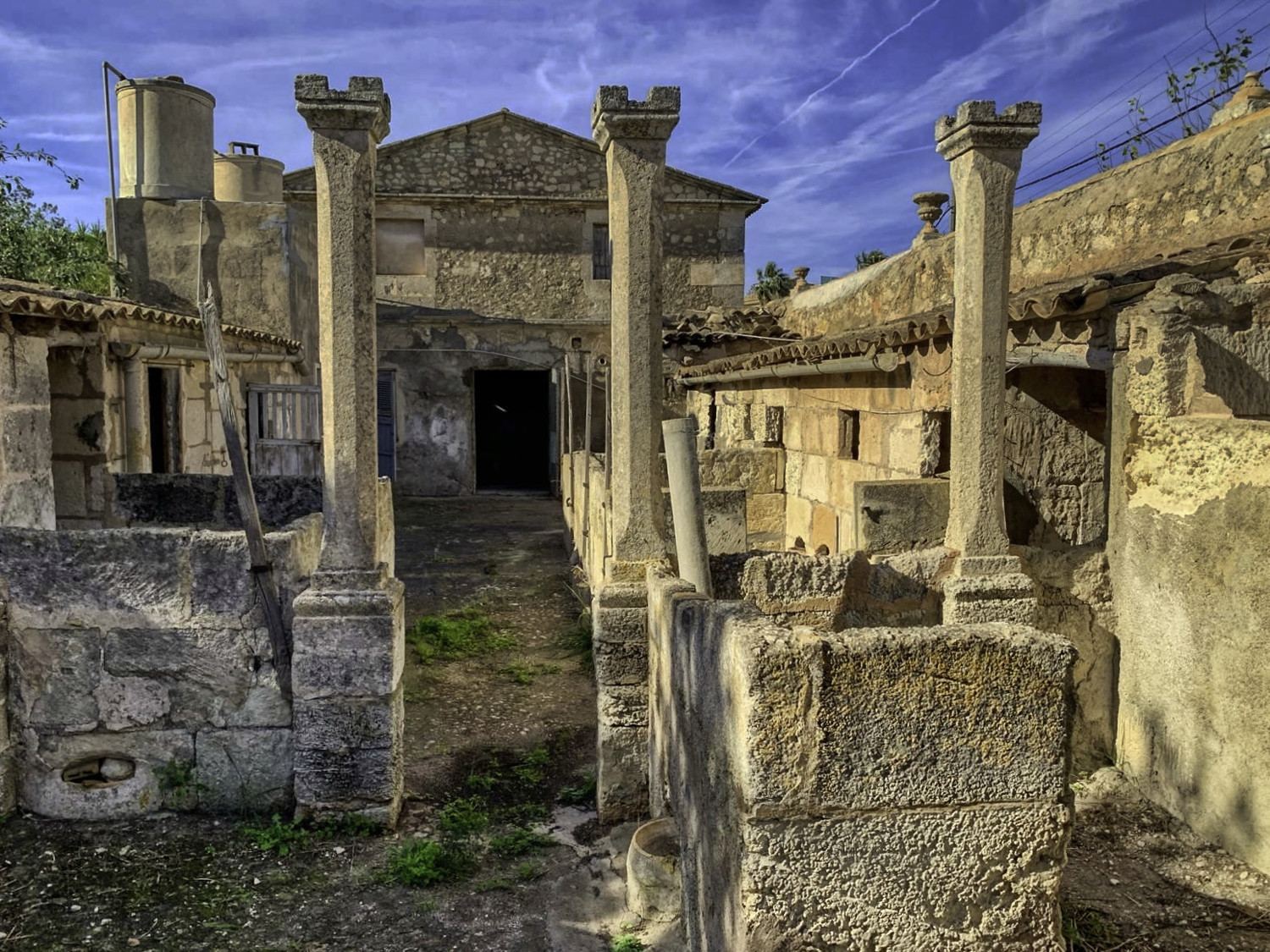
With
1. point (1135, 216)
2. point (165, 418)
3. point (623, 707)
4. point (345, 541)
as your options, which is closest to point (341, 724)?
point (345, 541)

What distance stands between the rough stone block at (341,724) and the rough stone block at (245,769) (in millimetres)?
179

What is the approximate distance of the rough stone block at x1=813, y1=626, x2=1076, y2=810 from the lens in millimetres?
2260

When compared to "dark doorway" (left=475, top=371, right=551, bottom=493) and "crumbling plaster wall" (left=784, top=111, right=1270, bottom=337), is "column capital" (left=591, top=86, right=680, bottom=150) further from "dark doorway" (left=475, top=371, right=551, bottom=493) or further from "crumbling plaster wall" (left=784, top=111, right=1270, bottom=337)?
"dark doorway" (left=475, top=371, right=551, bottom=493)

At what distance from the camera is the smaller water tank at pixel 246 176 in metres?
17.9

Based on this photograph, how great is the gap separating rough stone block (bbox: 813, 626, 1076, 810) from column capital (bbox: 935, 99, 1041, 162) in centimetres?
308

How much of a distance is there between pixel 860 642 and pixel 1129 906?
2.32 meters

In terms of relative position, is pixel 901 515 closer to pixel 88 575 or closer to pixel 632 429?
pixel 632 429

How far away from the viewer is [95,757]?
4395 mm

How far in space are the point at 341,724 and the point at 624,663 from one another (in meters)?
1.30

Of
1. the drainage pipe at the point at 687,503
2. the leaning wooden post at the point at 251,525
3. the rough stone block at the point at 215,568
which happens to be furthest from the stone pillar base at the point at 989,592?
the rough stone block at the point at 215,568

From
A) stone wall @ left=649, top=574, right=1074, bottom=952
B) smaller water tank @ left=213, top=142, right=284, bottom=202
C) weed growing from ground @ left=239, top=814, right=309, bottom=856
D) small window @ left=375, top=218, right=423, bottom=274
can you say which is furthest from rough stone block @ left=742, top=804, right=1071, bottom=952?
smaller water tank @ left=213, top=142, right=284, bottom=202

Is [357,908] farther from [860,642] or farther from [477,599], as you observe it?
[477,599]

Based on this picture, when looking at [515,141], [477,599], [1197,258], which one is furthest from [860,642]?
[515,141]

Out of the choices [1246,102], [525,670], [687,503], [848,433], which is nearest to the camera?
[687,503]
